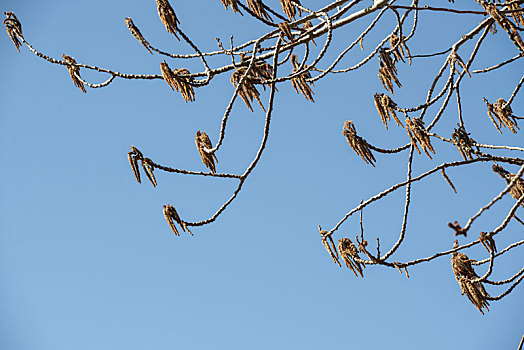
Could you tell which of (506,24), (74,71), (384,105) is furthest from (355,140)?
(74,71)

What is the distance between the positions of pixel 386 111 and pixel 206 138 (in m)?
1.09

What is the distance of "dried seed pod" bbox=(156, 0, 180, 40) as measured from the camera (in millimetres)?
3150

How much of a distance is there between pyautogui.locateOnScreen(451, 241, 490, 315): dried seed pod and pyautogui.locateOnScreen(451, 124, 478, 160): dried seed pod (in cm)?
70

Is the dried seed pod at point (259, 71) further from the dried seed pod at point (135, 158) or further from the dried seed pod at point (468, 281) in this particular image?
the dried seed pod at point (468, 281)

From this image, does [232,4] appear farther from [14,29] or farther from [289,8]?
[14,29]

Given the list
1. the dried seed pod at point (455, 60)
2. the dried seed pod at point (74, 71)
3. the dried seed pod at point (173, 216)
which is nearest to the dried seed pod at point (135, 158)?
the dried seed pod at point (173, 216)

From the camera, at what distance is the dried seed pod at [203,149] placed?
3.12 metres

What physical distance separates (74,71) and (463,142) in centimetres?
277

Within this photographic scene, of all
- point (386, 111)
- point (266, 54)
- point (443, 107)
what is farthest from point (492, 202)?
point (266, 54)

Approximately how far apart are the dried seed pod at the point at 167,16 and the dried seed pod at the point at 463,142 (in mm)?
1792

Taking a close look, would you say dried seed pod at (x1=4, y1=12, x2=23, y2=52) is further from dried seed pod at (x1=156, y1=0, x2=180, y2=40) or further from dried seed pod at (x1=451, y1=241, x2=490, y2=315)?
dried seed pod at (x1=451, y1=241, x2=490, y2=315)

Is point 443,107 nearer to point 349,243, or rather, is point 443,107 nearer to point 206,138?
point 349,243

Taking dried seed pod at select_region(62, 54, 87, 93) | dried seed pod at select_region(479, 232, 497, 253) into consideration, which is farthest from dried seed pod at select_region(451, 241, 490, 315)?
dried seed pod at select_region(62, 54, 87, 93)

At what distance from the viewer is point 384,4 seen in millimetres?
3373
